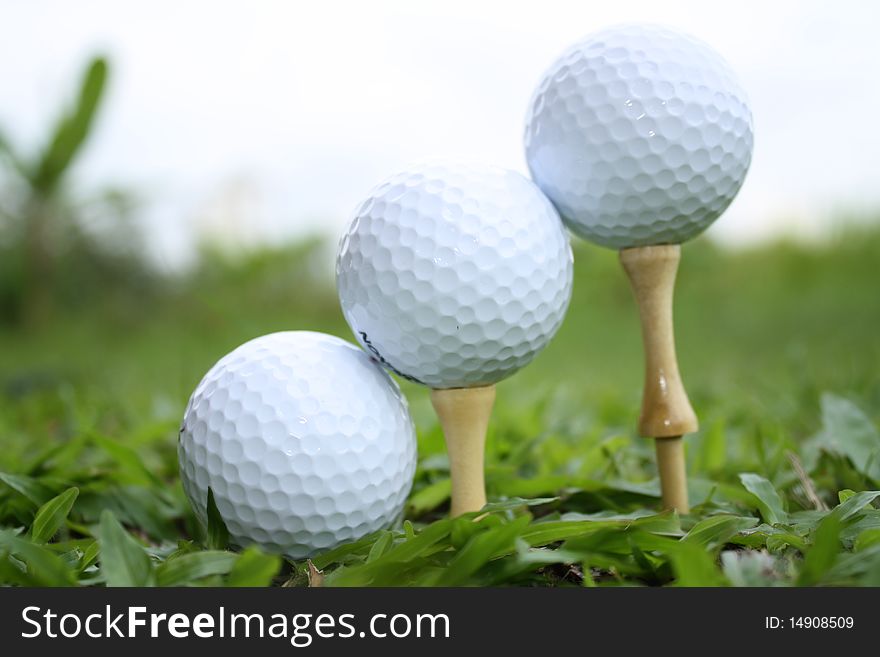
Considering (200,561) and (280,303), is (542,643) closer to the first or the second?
(200,561)

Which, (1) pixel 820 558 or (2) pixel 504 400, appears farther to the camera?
(2) pixel 504 400

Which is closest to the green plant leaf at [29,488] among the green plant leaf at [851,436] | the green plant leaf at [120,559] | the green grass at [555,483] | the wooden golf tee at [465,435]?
the green grass at [555,483]

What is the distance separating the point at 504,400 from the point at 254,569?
1641 millimetres

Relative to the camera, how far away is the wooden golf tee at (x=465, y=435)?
1.12 meters

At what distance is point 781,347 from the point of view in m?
4.07

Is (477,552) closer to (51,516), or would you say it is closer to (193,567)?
(193,567)

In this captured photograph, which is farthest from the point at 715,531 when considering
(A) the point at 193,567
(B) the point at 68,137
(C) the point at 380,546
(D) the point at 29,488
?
(B) the point at 68,137

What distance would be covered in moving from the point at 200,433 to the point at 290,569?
0.75 feet

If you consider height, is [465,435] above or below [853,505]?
above

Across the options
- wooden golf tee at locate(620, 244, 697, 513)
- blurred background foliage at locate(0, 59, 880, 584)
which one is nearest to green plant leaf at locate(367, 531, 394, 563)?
blurred background foliage at locate(0, 59, 880, 584)

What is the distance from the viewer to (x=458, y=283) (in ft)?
3.33

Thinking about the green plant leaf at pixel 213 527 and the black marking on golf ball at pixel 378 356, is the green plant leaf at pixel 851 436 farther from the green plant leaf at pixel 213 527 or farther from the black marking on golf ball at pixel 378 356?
the green plant leaf at pixel 213 527

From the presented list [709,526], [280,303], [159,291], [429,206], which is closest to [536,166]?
[429,206]

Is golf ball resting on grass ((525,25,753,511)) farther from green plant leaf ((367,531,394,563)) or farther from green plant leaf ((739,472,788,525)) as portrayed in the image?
green plant leaf ((367,531,394,563))
